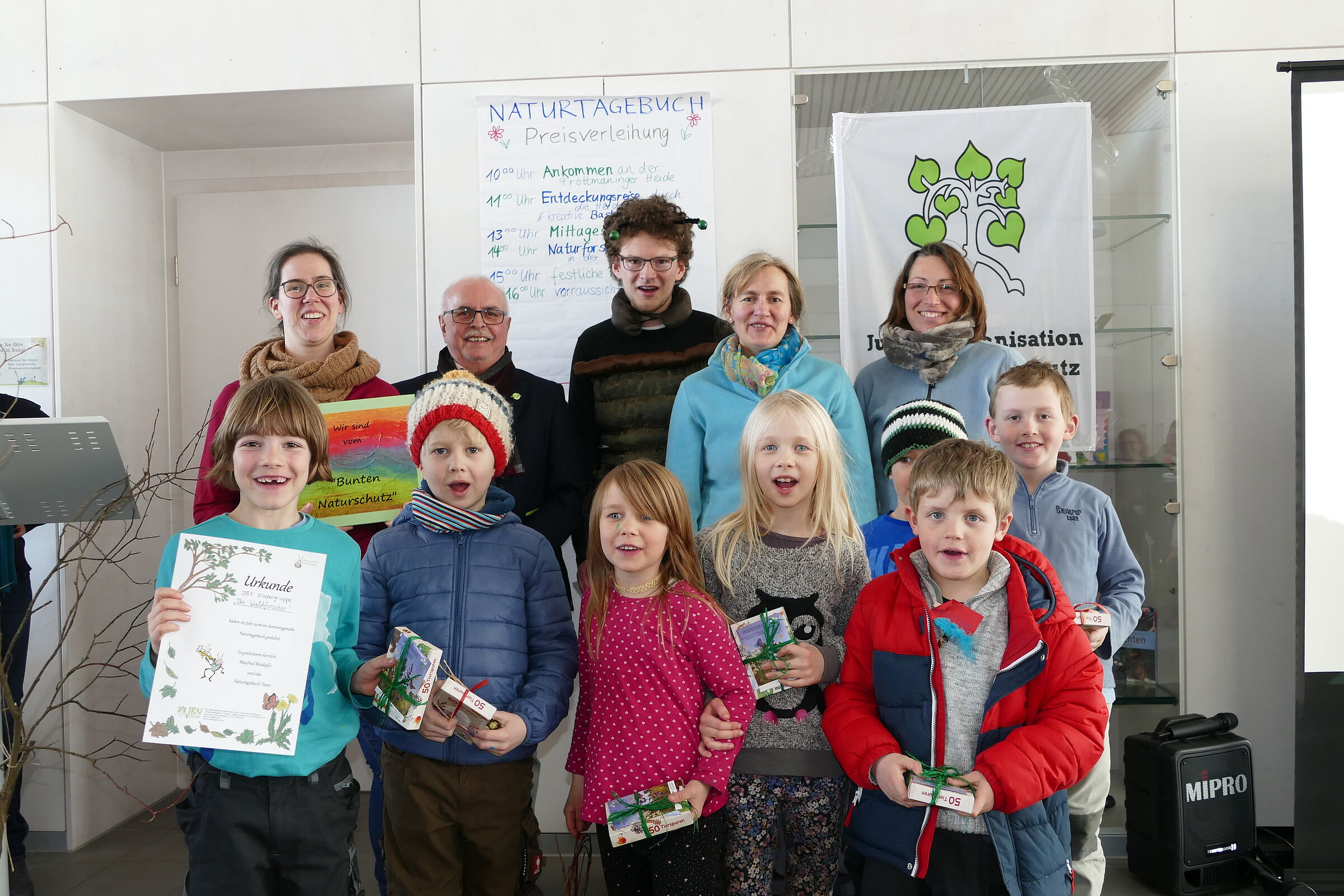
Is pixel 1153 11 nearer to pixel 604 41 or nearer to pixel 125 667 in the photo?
pixel 604 41

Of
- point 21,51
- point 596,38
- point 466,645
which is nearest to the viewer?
point 466,645

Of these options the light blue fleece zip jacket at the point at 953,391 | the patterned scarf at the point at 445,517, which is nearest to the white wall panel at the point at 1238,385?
the light blue fleece zip jacket at the point at 953,391

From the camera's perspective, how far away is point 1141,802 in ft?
9.57

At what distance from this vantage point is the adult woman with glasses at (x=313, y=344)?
2.62m

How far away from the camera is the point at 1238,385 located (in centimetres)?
317

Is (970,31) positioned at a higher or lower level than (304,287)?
higher

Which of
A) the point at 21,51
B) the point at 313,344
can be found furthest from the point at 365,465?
the point at 21,51

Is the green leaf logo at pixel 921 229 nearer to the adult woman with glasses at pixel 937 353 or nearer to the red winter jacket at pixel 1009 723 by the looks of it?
the adult woman with glasses at pixel 937 353

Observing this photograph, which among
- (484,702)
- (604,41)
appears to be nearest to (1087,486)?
(484,702)

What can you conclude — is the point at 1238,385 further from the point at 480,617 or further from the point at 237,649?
the point at 237,649

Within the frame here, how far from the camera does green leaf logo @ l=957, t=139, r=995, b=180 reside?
3.22 metres

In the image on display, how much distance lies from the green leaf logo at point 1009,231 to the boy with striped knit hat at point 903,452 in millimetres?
1062

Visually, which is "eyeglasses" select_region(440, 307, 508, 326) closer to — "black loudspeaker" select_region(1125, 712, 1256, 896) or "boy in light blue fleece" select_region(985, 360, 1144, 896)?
"boy in light blue fleece" select_region(985, 360, 1144, 896)

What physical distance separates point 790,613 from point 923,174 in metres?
1.84
